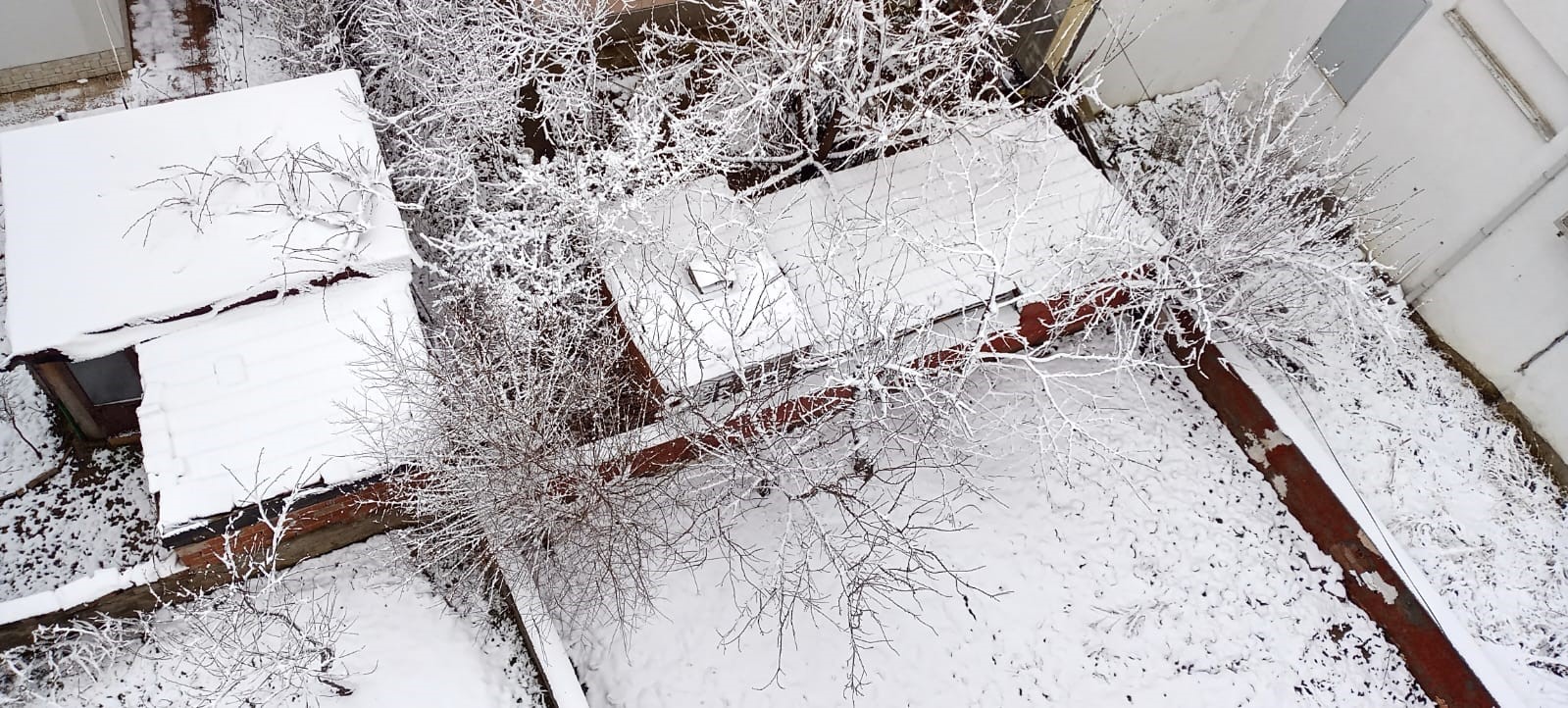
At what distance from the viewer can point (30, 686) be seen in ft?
29.5

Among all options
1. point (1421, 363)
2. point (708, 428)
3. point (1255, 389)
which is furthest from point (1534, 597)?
point (708, 428)

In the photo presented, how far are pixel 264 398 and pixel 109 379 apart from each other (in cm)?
217

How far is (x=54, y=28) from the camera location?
454 inches

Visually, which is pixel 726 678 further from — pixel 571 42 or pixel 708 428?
pixel 571 42

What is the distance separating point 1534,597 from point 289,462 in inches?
537

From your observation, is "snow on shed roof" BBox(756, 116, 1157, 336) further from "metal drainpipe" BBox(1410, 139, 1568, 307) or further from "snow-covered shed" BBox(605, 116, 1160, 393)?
"metal drainpipe" BBox(1410, 139, 1568, 307)

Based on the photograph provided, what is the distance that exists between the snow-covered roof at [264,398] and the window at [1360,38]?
468 inches

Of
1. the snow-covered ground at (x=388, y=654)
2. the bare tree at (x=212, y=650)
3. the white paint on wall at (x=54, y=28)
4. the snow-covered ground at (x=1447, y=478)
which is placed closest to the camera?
the bare tree at (x=212, y=650)

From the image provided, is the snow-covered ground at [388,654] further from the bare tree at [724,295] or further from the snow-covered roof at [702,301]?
the snow-covered roof at [702,301]

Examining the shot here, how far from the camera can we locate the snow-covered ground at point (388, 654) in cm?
914

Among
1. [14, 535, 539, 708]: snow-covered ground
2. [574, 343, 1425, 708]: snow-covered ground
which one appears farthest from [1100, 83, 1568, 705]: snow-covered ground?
[14, 535, 539, 708]: snow-covered ground

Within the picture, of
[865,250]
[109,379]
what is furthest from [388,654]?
[865,250]

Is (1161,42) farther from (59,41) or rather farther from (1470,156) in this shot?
(59,41)

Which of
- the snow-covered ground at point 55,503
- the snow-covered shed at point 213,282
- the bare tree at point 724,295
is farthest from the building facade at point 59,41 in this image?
the snow-covered ground at point 55,503
